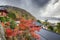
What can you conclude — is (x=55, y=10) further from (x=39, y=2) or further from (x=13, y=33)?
(x=13, y=33)

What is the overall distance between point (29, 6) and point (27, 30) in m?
2.02

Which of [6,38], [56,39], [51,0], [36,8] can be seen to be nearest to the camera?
[6,38]

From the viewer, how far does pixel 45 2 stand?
2732 millimetres

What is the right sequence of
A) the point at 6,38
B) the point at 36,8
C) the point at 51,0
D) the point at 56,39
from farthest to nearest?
the point at 51,0 < the point at 36,8 < the point at 56,39 < the point at 6,38

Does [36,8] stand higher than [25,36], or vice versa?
[36,8]

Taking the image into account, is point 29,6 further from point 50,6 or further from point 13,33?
point 13,33

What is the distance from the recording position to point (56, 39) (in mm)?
1261

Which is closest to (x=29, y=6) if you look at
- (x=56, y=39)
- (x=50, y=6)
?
(x=50, y=6)

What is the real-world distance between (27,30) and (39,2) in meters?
2.01

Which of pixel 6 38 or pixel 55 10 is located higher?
pixel 55 10

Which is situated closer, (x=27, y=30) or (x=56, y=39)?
(x=27, y=30)

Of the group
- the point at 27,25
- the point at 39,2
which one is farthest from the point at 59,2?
the point at 27,25

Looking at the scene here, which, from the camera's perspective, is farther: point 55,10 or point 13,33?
point 55,10

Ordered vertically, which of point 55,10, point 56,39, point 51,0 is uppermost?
point 51,0
